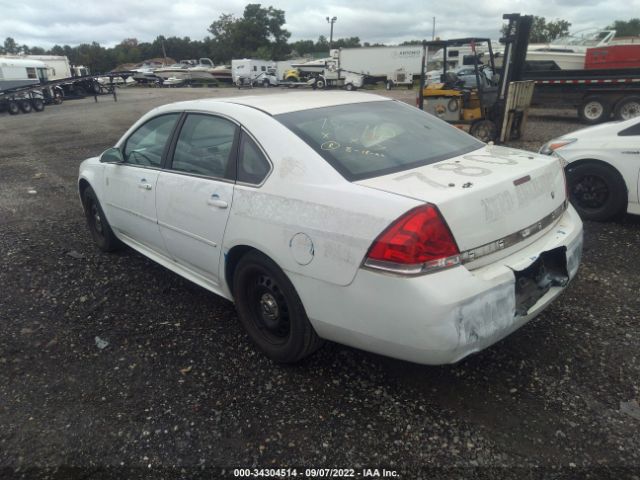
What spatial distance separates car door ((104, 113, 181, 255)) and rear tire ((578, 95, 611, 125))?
13.3m

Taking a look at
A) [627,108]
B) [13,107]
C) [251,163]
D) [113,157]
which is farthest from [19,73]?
[251,163]

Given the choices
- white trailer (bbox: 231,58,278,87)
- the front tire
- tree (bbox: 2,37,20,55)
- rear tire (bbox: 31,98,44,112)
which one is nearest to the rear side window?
the front tire

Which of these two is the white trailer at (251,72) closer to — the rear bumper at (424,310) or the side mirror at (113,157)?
the side mirror at (113,157)

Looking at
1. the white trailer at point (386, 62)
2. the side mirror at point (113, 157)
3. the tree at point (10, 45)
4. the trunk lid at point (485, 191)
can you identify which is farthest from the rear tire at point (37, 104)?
the tree at point (10, 45)

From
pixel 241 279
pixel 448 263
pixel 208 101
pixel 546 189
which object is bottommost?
pixel 241 279

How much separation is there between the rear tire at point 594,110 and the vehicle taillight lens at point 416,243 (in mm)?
13547

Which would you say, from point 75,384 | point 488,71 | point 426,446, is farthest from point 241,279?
point 488,71

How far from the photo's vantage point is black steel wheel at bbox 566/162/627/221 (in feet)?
16.0

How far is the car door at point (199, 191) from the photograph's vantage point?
2.93 m

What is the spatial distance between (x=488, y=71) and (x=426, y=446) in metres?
11.8

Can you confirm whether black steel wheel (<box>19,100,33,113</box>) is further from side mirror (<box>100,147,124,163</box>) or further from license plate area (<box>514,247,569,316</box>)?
license plate area (<box>514,247,569,316</box>)

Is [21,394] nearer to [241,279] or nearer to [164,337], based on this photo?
[164,337]

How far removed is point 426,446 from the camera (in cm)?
225

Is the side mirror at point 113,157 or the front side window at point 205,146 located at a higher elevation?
the front side window at point 205,146
